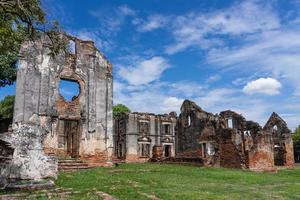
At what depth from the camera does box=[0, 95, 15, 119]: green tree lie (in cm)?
3688

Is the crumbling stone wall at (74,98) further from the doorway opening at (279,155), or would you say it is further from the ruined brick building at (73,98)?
the doorway opening at (279,155)

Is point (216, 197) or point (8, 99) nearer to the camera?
point (216, 197)

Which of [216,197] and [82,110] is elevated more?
[82,110]

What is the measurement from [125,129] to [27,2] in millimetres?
29326

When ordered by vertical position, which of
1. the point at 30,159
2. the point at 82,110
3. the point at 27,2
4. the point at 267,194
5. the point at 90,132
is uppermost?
the point at 27,2

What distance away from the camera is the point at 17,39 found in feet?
35.3

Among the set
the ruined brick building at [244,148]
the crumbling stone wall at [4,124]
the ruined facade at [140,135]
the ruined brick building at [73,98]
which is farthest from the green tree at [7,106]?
the ruined brick building at [244,148]

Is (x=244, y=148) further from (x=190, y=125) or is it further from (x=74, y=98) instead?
(x=190, y=125)

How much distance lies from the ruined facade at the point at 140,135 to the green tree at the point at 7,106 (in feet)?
38.5

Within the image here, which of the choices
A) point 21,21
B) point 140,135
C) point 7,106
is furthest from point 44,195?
point 7,106

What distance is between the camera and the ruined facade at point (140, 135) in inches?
1519

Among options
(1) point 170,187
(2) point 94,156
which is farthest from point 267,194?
(2) point 94,156

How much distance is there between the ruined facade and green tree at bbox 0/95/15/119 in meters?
11.7

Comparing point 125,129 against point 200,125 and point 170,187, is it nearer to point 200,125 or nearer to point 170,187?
point 200,125
